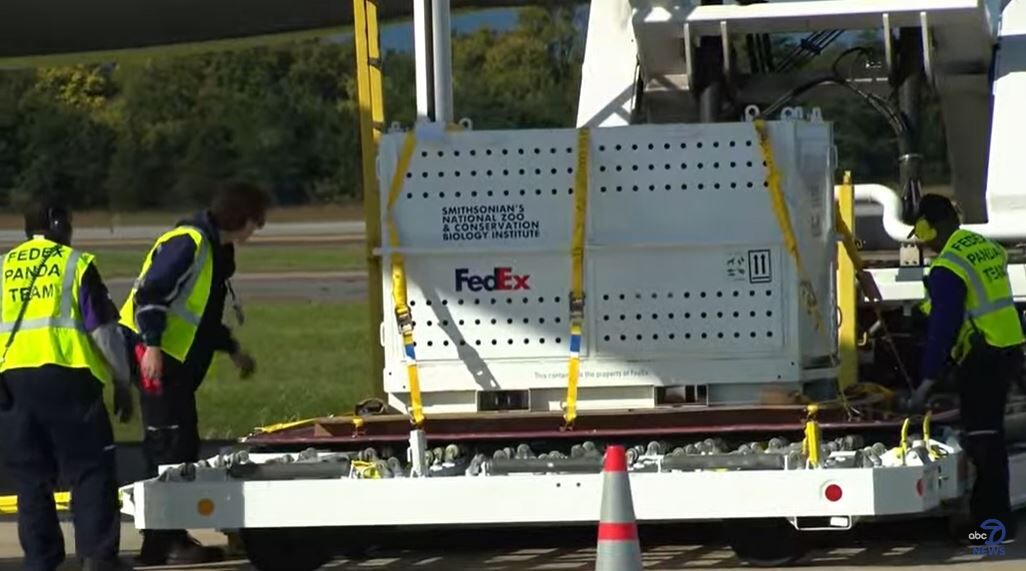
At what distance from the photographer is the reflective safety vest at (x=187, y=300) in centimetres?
1048

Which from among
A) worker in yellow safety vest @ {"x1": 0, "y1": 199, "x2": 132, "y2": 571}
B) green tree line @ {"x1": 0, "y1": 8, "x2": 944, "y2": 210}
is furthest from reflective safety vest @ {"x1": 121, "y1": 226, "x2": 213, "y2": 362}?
green tree line @ {"x1": 0, "y1": 8, "x2": 944, "y2": 210}

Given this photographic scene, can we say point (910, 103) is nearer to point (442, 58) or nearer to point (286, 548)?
point (442, 58)

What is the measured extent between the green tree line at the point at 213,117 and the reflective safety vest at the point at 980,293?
23.9 m

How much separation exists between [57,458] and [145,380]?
0.70m

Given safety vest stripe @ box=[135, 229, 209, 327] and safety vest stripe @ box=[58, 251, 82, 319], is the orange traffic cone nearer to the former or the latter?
safety vest stripe @ box=[58, 251, 82, 319]

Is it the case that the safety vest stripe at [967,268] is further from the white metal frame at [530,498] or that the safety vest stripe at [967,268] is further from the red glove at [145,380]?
the red glove at [145,380]

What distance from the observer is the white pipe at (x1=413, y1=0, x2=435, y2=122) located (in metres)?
10.9

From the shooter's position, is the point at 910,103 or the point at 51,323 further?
the point at 910,103

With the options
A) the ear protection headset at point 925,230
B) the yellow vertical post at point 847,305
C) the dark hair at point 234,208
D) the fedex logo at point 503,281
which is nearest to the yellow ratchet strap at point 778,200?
the ear protection headset at point 925,230

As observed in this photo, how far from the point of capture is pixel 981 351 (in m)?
10.8

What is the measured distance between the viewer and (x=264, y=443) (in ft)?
34.2

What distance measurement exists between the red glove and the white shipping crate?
3.69 feet

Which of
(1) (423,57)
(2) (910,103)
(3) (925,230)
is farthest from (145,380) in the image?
(2) (910,103)

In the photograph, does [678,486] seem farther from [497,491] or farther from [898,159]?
[898,159]
